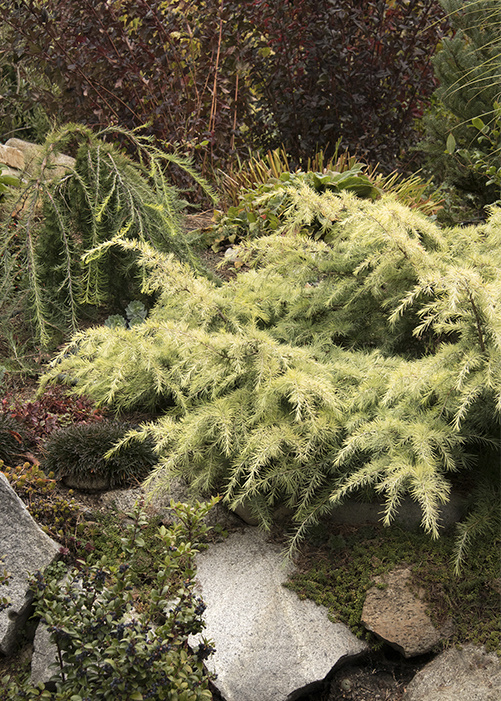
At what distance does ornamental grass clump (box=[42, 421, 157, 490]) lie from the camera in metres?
2.65

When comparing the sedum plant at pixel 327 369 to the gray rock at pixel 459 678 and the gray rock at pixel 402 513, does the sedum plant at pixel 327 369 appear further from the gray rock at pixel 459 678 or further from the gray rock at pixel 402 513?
the gray rock at pixel 459 678

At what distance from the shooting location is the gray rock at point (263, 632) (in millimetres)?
2090

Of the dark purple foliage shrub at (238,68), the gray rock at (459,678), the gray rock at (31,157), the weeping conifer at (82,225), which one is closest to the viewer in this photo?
the gray rock at (459,678)

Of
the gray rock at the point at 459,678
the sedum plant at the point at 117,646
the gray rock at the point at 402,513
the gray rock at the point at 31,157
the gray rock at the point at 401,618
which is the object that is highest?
the gray rock at the point at 31,157

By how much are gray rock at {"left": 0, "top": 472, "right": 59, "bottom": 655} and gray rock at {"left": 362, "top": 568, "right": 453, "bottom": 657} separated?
1.18 meters

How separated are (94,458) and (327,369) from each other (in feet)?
3.48

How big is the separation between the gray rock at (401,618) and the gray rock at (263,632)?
0.12 meters

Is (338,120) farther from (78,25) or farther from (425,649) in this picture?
(425,649)

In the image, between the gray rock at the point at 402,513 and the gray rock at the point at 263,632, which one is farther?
the gray rock at the point at 402,513

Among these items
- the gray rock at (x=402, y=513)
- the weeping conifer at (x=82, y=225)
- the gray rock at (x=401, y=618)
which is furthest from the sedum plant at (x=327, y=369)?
the weeping conifer at (x=82, y=225)

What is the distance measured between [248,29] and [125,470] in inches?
183

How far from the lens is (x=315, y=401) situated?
7.87 ft

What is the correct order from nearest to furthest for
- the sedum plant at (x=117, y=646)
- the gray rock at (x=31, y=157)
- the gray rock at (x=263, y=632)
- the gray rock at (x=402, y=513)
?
1. the sedum plant at (x=117, y=646)
2. the gray rock at (x=263, y=632)
3. the gray rock at (x=402, y=513)
4. the gray rock at (x=31, y=157)

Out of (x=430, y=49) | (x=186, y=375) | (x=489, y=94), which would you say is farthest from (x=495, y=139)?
(x=186, y=375)
